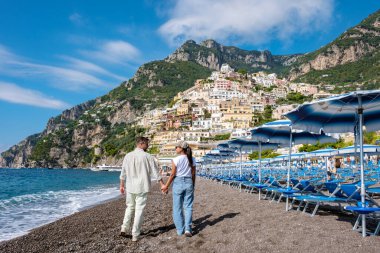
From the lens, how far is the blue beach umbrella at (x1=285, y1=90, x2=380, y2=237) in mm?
5704

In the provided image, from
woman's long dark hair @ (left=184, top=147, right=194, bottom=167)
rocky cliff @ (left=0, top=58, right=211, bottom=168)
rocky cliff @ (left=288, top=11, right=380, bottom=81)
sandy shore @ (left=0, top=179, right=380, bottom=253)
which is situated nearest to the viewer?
sandy shore @ (left=0, top=179, right=380, bottom=253)

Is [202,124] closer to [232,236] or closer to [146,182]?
[146,182]

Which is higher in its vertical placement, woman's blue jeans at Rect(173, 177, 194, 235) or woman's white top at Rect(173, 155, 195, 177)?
woman's white top at Rect(173, 155, 195, 177)

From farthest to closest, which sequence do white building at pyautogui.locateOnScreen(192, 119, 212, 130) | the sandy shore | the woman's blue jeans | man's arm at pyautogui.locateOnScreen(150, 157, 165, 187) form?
white building at pyautogui.locateOnScreen(192, 119, 212, 130)
the woman's blue jeans
man's arm at pyautogui.locateOnScreen(150, 157, 165, 187)
the sandy shore

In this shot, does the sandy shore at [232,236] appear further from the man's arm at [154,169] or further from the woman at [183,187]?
the man's arm at [154,169]

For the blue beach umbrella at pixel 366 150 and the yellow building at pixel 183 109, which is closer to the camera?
the blue beach umbrella at pixel 366 150

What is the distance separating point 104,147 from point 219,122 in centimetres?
5639

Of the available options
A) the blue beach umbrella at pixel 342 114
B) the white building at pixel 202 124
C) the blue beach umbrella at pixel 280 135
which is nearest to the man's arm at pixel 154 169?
the blue beach umbrella at pixel 342 114

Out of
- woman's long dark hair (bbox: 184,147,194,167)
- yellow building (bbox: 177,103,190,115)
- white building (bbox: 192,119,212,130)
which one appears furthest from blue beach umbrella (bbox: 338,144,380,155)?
yellow building (bbox: 177,103,190,115)

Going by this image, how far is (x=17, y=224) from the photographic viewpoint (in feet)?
36.7

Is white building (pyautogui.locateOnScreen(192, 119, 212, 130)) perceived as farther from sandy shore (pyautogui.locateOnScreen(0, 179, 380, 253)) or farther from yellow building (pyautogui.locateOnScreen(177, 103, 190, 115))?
sandy shore (pyautogui.locateOnScreen(0, 179, 380, 253))

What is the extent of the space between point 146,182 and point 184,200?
771 mm

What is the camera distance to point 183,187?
6059 millimetres

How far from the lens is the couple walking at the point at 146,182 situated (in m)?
5.93
